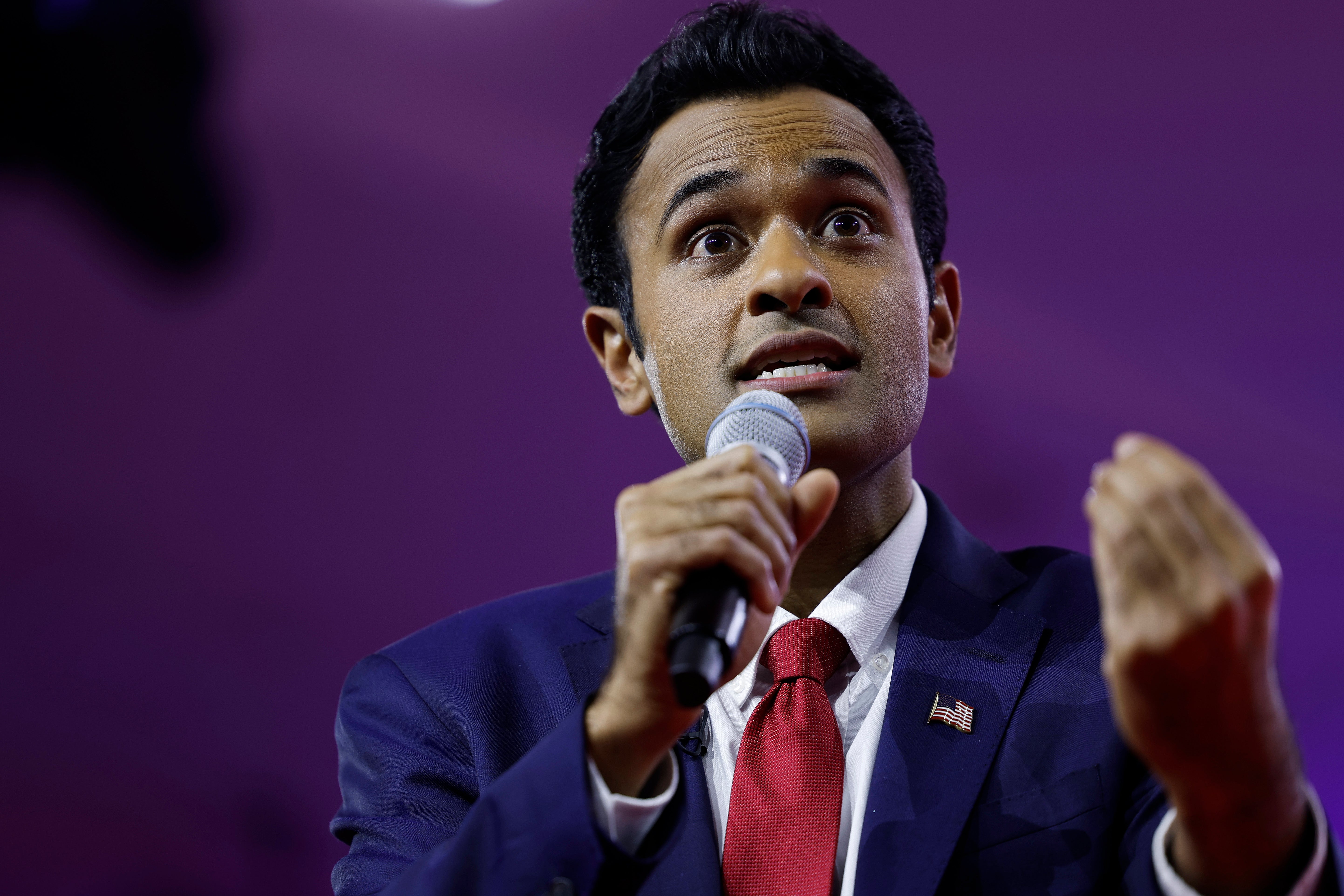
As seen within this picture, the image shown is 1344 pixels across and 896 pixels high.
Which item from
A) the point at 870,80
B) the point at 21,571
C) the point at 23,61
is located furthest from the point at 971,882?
the point at 23,61

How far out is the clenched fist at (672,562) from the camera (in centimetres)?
110

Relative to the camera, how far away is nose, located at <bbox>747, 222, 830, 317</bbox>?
5.52 feet

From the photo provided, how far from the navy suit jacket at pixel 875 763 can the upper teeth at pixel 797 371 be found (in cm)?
42

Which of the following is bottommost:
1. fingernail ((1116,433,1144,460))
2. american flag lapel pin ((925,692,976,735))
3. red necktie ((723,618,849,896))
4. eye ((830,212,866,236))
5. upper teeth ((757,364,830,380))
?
red necktie ((723,618,849,896))

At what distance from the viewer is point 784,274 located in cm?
169

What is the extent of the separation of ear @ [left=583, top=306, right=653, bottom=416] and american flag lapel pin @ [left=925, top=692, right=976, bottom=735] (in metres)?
0.82

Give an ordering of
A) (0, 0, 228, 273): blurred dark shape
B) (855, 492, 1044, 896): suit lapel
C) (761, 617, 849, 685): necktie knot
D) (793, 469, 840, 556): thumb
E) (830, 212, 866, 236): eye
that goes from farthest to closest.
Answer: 1. (0, 0, 228, 273): blurred dark shape
2. (830, 212, 866, 236): eye
3. (761, 617, 849, 685): necktie knot
4. (855, 492, 1044, 896): suit lapel
5. (793, 469, 840, 556): thumb

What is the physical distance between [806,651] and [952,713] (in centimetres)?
24

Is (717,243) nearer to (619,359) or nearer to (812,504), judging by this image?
(619,359)

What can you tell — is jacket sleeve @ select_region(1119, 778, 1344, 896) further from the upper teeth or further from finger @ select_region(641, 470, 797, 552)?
the upper teeth

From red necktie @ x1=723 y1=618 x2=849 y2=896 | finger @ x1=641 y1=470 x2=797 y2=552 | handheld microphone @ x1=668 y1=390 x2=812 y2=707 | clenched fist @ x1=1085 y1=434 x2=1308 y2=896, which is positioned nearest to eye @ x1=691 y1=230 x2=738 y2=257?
handheld microphone @ x1=668 y1=390 x2=812 y2=707

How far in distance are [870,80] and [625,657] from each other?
1.44 m

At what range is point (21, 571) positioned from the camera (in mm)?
2812

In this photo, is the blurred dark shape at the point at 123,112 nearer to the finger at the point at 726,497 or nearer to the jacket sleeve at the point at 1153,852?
the finger at the point at 726,497
